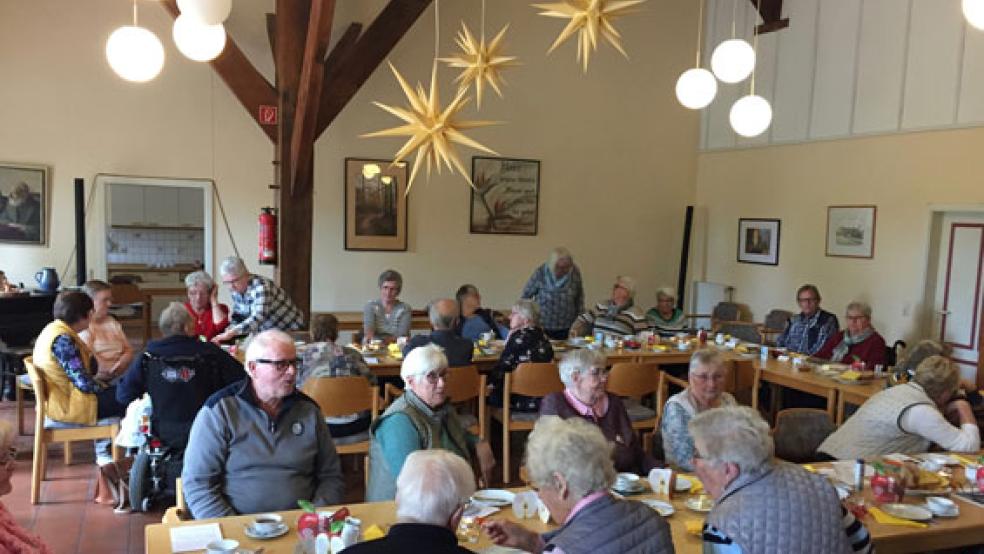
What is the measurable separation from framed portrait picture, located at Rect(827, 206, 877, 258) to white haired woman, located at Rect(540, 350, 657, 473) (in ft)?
17.9

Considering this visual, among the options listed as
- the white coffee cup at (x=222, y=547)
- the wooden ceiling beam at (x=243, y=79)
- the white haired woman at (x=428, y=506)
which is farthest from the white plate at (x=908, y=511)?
the wooden ceiling beam at (x=243, y=79)

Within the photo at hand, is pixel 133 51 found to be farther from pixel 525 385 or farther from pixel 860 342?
pixel 860 342

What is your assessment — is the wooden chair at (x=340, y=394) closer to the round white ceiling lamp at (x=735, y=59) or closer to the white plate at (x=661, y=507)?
the white plate at (x=661, y=507)

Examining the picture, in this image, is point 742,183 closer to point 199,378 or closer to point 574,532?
point 199,378

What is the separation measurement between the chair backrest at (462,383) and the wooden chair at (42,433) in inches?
80.1

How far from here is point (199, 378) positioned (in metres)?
4.09

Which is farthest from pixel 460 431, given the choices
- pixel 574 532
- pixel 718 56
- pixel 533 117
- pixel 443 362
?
pixel 533 117

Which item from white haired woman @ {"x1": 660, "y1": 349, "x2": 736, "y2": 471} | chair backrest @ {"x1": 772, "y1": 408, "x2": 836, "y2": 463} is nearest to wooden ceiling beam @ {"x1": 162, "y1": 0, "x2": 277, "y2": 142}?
white haired woman @ {"x1": 660, "y1": 349, "x2": 736, "y2": 471}

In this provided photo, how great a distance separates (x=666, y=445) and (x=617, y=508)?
5.67 ft

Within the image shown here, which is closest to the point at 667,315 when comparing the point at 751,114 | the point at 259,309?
the point at 751,114

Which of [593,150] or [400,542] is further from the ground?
[593,150]

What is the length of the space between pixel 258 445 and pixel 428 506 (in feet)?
3.93

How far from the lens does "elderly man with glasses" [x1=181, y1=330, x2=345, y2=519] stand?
2.78m

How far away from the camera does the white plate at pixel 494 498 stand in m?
2.77
